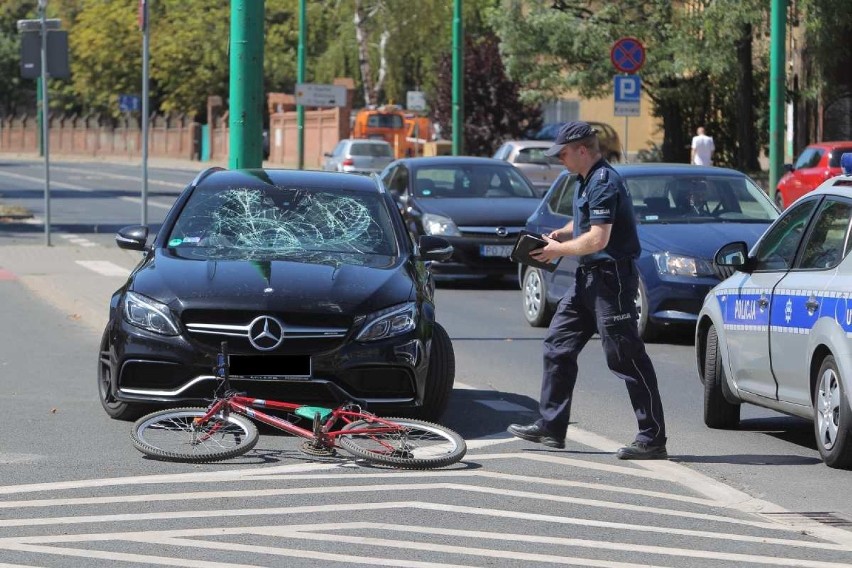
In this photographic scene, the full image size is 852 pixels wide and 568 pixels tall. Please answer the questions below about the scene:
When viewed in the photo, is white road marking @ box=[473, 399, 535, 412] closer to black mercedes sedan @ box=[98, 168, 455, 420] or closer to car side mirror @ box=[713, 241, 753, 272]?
black mercedes sedan @ box=[98, 168, 455, 420]

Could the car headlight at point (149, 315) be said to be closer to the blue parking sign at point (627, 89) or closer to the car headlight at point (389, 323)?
the car headlight at point (389, 323)

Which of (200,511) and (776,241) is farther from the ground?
(776,241)

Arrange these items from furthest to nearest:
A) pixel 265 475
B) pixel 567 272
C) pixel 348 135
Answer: pixel 348 135 → pixel 567 272 → pixel 265 475

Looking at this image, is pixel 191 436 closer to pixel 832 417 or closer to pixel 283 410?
pixel 283 410

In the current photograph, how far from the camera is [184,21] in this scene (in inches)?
3563

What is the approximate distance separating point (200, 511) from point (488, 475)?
160 centimetres

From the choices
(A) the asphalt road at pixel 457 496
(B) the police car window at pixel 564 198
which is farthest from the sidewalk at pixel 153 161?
(A) the asphalt road at pixel 457 496

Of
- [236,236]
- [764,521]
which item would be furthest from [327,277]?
[764,521]

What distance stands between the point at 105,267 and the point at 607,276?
43.8 feet

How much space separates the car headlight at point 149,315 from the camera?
9.17 m

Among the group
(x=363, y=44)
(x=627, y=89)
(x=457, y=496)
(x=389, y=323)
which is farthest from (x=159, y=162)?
(x=457, y=496)

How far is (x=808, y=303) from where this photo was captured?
8.80 m

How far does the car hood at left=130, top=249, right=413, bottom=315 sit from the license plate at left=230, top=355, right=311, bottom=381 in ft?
0.85

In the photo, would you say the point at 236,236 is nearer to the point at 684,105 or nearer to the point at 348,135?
the point at 684,105
